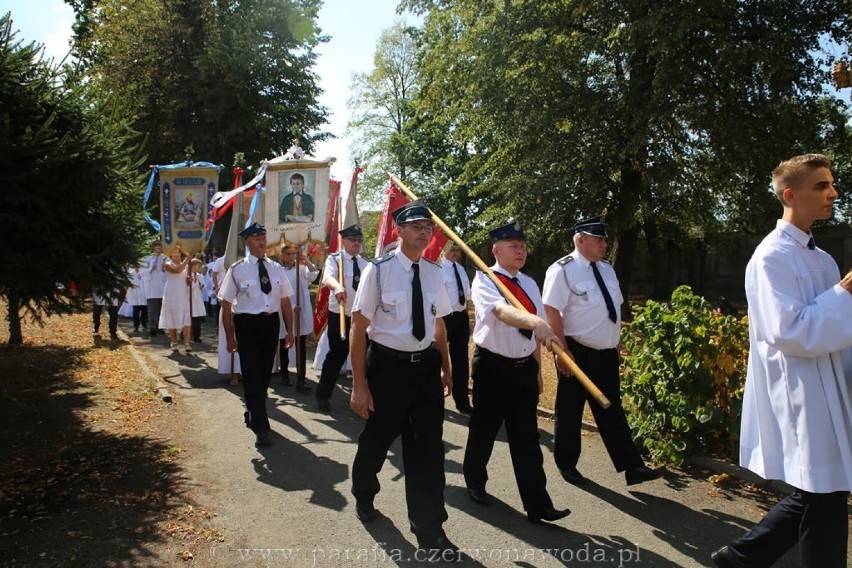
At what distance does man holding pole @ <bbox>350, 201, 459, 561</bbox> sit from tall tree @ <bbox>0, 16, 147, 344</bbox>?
3.81 m

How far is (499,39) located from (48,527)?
15041 mm

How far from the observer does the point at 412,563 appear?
403 cm

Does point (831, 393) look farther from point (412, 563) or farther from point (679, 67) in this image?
point (679, 67)

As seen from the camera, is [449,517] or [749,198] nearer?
[449,517]

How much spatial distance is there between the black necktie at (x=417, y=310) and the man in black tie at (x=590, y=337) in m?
1.31

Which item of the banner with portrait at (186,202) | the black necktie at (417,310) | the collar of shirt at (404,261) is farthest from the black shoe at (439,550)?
the banner with portrait at (186,202)

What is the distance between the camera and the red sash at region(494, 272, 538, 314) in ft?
15.8

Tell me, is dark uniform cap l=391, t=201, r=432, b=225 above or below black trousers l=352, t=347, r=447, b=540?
above

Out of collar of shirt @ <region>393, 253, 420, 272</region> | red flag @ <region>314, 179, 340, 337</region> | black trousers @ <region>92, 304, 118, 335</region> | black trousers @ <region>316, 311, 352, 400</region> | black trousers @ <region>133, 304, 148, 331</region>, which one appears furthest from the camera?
black trousers @ <region>133, 304, 148, 331</region>

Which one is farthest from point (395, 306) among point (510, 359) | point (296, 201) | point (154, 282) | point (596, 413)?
point (154, 282)

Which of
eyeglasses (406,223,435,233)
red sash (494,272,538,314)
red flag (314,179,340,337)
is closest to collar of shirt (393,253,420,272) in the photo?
eyeglasses (406,223,435,233)

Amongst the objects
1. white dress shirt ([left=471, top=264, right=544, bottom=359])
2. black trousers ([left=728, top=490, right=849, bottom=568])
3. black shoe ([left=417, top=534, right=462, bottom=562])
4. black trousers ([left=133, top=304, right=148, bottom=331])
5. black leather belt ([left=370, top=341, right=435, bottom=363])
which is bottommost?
black shoe ([left=417, top=534, right=462, bottom=562])

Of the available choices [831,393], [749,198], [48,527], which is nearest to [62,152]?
[48,527]

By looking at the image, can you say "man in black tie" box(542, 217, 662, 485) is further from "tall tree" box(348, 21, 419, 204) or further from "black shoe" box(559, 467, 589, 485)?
"tall tree" box(348, 21, 419, 204)
